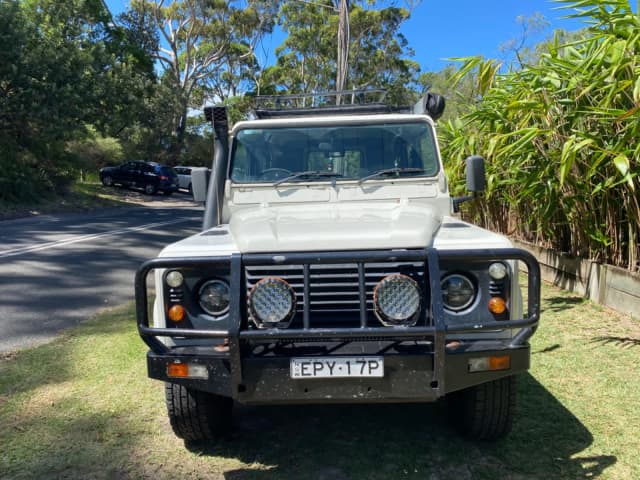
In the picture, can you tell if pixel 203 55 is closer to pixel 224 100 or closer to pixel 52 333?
pixel 224 100

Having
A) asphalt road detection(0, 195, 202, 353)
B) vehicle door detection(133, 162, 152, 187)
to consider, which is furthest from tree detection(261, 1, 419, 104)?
asphalt road detection(0, 195, 202, 353)

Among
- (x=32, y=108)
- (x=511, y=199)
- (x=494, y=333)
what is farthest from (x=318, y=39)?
(x=494, y=333)

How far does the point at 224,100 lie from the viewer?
140ft

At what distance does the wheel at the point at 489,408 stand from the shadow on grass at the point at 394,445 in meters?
0.11

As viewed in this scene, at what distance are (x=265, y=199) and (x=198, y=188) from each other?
0.57 meters

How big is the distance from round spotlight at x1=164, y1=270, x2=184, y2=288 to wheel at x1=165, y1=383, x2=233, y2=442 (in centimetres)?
63

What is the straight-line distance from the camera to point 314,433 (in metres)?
3.49

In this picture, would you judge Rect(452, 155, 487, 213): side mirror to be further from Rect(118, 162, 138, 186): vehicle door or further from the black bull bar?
Rect(118, 162, 138, 186): vehicle door

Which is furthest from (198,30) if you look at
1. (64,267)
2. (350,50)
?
(64,267)

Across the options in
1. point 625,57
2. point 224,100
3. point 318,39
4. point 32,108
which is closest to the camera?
point 625,57

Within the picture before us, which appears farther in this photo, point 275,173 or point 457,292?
point 275,173

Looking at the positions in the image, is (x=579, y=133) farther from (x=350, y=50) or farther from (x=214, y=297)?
(x=350, y=50)

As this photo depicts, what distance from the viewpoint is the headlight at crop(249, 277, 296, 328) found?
2.76m

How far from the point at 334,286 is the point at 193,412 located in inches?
42.5
